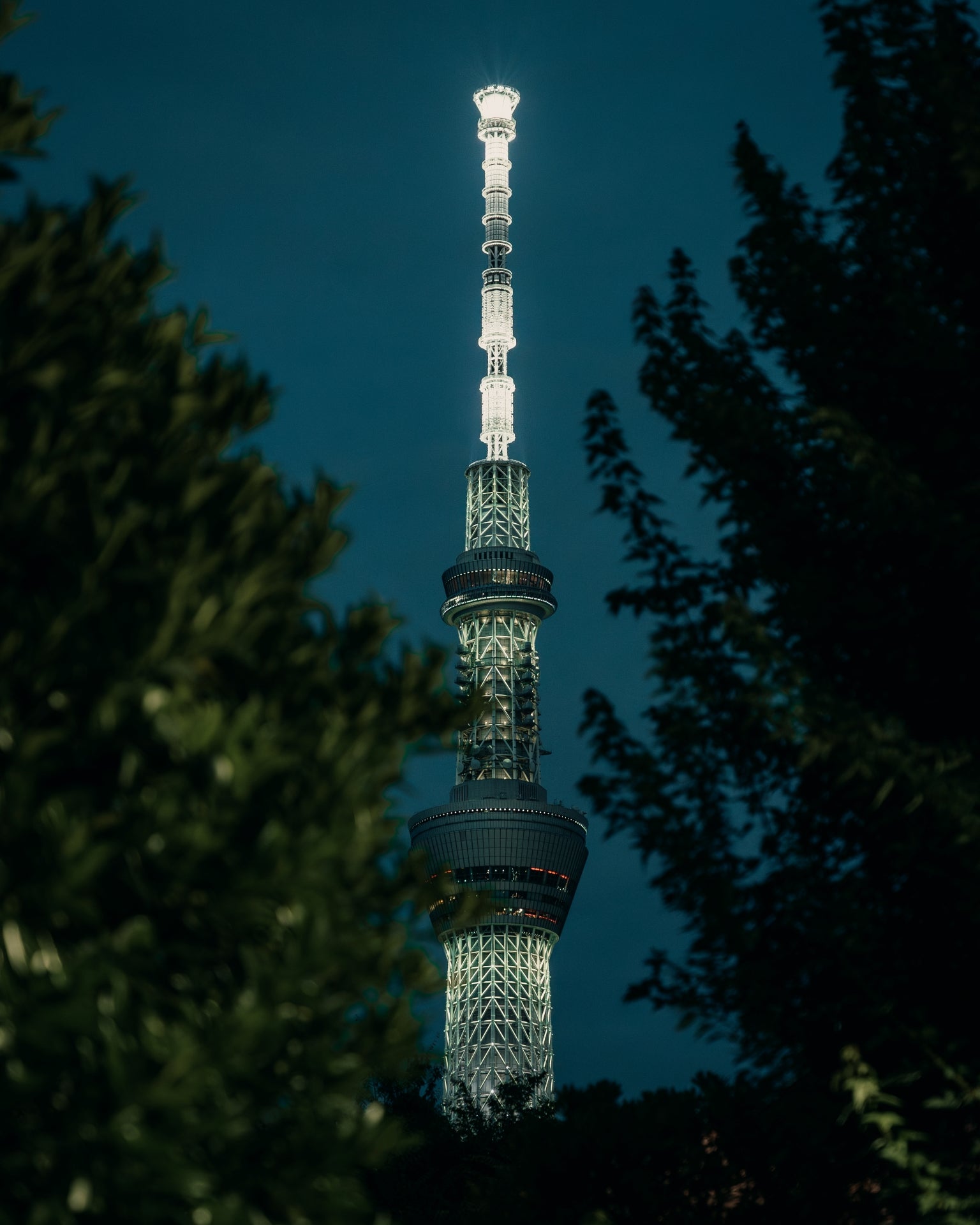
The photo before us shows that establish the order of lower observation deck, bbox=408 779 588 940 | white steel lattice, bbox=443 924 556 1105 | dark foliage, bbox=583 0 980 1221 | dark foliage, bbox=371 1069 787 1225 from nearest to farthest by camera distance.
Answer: dark foliage, bbox=583 0 980 1221, dark foliage, bbox=371 1069 787 1225, white steel lattice, bbox=443 924 556 1105, lower observation deck, bbox=408 779 588 940

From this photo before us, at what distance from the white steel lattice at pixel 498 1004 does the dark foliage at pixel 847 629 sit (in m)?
122

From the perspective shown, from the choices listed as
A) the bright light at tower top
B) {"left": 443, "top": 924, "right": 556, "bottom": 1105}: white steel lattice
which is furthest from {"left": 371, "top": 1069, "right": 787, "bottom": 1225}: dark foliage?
the bright light at tower top

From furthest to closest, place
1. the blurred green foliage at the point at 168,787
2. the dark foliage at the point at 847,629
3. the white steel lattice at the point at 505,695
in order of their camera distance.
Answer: the white steel lattice at the point at 505,695 → the dark foliage at the point at 847,629 → the blurred green foliage at the point at 168,787

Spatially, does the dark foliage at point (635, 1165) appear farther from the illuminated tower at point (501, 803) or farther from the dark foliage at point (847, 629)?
the illuminated tower at point (501, 803)

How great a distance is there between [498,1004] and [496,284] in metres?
71.9

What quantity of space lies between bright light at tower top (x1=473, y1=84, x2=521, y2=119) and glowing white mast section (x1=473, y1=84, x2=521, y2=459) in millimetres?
70

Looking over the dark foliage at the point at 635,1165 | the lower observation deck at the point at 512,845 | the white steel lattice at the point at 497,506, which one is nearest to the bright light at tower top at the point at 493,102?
the white steel lattice at the point at 497,506

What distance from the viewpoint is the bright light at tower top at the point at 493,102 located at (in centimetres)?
16225

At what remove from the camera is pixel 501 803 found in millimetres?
136500

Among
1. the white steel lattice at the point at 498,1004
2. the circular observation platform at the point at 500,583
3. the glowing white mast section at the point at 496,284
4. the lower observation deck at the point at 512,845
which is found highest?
the glowing white mast section at the point at 496,284

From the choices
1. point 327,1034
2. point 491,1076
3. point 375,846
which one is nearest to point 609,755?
point 375,846

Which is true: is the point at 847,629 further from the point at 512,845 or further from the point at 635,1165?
the point at 512,845

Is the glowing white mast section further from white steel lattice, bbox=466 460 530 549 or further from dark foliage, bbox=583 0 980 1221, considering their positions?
dark foliage, bbox=583 0 980 1221

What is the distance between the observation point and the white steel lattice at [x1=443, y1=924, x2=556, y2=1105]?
133m
